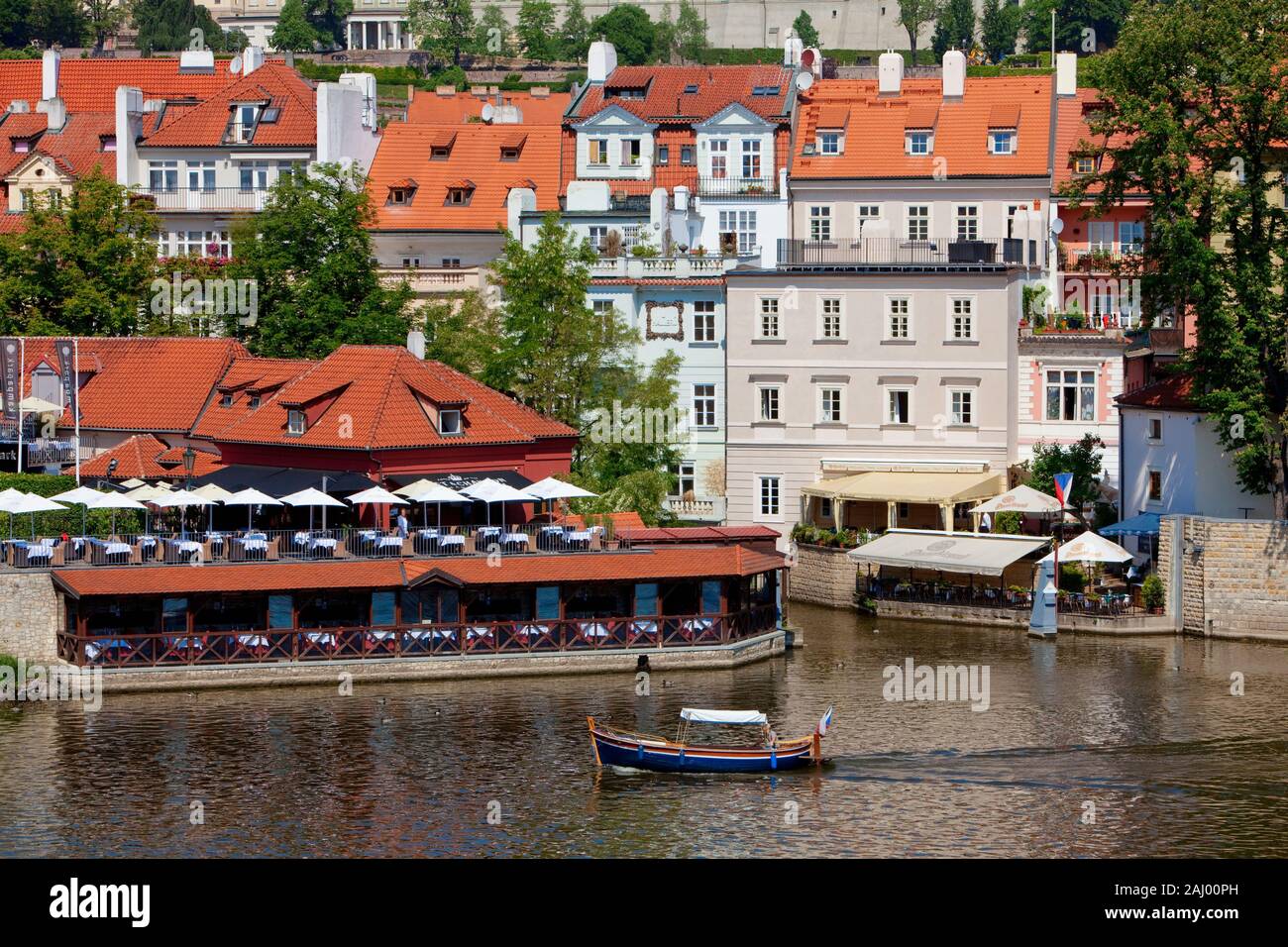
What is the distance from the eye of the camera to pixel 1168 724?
5625 cm

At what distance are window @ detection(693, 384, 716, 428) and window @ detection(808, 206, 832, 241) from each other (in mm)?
11436

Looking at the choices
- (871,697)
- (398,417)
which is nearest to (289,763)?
(871,697)

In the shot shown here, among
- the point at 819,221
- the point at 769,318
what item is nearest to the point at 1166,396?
the point at 769,318

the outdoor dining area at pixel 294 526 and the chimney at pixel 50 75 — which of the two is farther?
the chimney at pixel 50 75

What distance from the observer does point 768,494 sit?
Answer: 273 ft

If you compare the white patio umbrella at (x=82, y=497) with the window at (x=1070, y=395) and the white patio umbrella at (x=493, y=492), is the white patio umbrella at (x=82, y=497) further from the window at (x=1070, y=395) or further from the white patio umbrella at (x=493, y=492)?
the window at (x=1070, y=395)

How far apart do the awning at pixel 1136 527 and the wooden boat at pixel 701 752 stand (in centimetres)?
2526

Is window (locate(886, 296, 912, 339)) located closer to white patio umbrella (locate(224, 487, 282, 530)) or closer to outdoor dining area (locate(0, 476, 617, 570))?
outdoor dining area (locate(0, 476, 617, 570))

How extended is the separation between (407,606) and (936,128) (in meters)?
39.8

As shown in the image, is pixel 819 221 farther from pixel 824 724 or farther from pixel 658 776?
pixel 658 776

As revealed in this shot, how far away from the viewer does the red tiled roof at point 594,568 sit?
63531 millimetres

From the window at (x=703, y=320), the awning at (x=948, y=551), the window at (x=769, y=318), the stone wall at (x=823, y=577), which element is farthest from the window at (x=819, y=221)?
the awning at (x=948, y=551)
